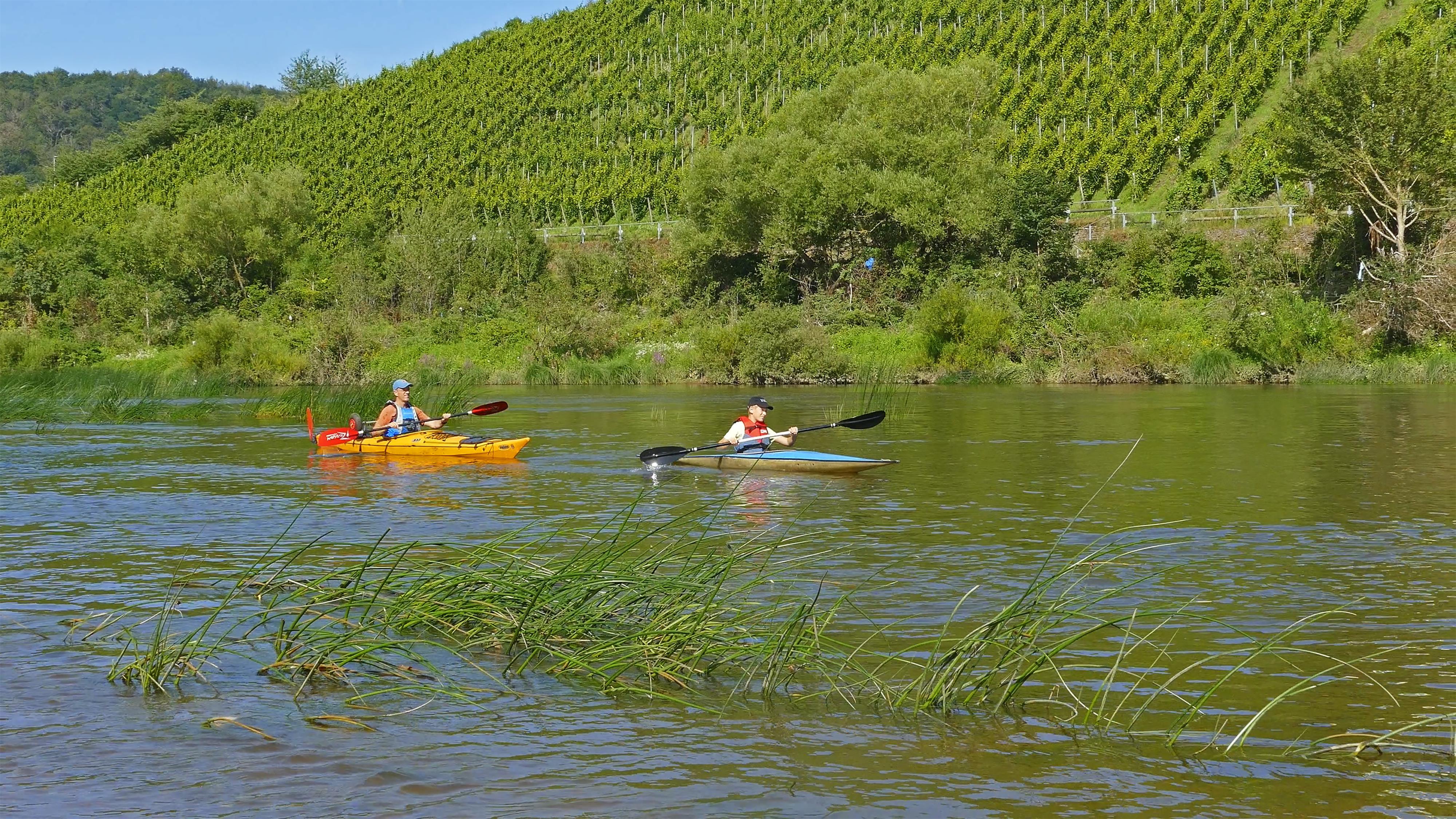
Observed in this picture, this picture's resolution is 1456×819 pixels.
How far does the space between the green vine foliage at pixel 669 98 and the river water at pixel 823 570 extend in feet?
116

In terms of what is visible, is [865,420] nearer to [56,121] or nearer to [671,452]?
[671,452]

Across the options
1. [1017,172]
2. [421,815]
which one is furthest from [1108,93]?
[421,815]

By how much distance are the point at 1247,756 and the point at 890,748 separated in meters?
1.53

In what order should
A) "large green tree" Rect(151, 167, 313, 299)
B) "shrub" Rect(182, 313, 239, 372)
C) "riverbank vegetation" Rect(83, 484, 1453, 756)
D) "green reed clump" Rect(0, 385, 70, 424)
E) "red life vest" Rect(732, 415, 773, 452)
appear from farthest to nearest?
"large green tree" Rect(151, 167, 313, 299)
"shrub" Rect(182, 313, 239, 372)
"green reed clump" Rect(0, 385, 70, 424)
"red life vest" Rect(732, 415, 773, 452)
"riverbank vegetation" Rect(83, 484, 1453, 756)

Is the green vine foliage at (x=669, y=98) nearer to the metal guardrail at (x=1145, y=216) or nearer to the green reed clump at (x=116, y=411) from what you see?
the metal guardrail at (x=1145, y=216)

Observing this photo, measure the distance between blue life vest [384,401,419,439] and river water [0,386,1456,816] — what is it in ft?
1.58

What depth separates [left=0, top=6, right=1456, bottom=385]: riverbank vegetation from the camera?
119ft

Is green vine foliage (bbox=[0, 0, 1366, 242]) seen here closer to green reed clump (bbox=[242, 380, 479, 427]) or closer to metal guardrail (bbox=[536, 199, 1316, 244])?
metal guardrail (bbox=[536, 199, 1316, 244])

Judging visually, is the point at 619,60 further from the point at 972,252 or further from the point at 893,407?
the point at 893,407

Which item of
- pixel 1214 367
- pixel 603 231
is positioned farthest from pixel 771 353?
pixel 603 231

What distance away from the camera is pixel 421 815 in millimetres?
5133

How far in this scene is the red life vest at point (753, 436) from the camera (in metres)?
17.3

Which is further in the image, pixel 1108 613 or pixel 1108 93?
pixel 1108 93

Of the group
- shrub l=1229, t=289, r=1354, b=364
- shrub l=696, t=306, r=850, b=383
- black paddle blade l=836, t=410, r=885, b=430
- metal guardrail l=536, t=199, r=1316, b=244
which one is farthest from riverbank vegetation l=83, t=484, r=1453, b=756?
metal guardrail l=536, t=199, r=1316, b=244
